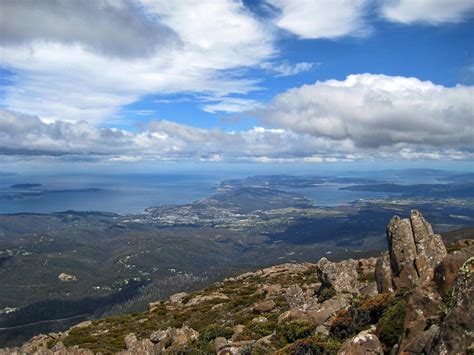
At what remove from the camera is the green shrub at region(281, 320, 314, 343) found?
2408 cm

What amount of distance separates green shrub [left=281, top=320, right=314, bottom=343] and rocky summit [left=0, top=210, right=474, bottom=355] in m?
0.06

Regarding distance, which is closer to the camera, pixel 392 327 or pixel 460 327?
pixel 460 327

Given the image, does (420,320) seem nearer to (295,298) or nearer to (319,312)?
(319,312)

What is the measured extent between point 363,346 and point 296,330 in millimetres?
9894

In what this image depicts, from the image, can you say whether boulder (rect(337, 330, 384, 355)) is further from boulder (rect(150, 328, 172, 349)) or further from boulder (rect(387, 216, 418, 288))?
boulder (rect(150, 328, 172, 349))

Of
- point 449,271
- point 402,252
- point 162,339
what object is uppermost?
point 449,271

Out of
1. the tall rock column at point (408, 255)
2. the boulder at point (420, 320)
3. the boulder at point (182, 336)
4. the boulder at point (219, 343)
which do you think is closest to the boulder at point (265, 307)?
the boulder at point (182, 336)

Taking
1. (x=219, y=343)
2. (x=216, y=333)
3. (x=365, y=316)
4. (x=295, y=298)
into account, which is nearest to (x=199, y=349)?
(x=219, y=343)

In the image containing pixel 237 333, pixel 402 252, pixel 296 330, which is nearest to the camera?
pixel 296 330

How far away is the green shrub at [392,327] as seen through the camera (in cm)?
1578

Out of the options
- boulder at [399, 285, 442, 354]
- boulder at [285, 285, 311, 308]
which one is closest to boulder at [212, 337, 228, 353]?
boulder at [285, 285, 311, 308]

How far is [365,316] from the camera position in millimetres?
19812

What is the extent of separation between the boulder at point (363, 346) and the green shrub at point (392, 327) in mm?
794

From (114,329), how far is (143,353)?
95.2 ft
